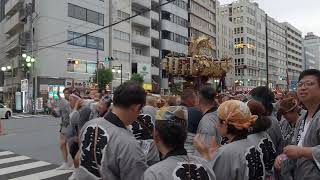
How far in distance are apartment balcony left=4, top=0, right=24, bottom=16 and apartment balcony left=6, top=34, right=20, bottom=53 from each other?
138 inches

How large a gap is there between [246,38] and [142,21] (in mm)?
55878

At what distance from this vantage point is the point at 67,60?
4575 centimetres

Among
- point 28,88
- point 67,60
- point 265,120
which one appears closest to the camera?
point 265,120

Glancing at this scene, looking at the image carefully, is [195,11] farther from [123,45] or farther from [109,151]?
[109,151]

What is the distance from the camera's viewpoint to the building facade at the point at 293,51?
479 ft

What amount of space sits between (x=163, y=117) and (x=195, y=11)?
74264 mm

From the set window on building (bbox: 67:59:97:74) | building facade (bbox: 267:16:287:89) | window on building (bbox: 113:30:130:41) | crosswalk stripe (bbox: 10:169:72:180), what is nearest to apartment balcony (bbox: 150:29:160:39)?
window on building (bbox: 113:30:130:41)

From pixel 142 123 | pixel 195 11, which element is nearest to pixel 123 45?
pixel 195 11

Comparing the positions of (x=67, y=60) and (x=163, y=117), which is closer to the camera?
(x=163, y=117)

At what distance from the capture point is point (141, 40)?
57594 millimetres

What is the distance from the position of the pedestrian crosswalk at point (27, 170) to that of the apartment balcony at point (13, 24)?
40246mm

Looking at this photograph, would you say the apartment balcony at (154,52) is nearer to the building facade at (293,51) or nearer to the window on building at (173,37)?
the window on building at (173,37)

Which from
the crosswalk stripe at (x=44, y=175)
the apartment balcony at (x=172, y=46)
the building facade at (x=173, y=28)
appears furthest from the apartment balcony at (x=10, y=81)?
the crosswalk stripe at (x=44, y=175)

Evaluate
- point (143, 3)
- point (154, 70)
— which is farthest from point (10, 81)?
point (143, 3)
